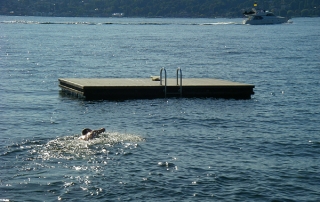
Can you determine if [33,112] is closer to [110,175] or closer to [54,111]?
[54,111]

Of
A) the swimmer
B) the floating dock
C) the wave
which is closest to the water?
the wave

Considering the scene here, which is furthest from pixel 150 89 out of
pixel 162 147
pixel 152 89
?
pixel 162 147

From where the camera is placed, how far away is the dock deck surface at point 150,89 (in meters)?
41.4

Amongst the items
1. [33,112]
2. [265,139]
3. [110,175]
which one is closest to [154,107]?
[33,112]

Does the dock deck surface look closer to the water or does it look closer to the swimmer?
the water

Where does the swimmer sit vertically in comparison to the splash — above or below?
above

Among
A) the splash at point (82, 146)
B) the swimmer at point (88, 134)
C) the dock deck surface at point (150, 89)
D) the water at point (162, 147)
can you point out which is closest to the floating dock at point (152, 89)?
the dock deck surface at point (150, 89)

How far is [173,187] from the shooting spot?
74.8 feet

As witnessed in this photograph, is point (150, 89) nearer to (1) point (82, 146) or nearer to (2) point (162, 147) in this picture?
(2) point (162, 147)

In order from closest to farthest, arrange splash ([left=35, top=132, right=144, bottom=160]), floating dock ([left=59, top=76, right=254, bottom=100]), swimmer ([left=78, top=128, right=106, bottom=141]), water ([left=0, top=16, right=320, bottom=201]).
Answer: water ([left=0, top=16, right=320, bottom=201])
splash ([left=35, top=132, right=144, bottom=160])
swimmer ([left=78, top=128, right=106, bottom=141])
floating dock ([left=59, top=76, right=254, bottom=100])

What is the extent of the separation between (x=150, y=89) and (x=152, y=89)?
0.43 feet

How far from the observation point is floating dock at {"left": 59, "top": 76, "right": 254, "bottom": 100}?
41406 millimetres

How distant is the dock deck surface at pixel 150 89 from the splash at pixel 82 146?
10.8 m

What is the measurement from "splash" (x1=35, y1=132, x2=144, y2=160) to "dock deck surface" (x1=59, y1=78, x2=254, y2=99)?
10.8 m
